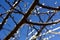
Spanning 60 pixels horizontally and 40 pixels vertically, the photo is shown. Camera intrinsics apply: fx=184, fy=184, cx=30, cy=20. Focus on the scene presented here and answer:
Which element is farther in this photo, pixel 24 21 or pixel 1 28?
pixel 1 28

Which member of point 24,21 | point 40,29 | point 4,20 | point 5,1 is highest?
point 5,1

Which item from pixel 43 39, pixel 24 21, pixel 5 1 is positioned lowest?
pixel 43 39

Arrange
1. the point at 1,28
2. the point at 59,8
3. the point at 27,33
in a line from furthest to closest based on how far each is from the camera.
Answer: the point at 27,33 < the point at 1,28 < the point at 59,8

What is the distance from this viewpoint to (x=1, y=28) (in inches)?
104

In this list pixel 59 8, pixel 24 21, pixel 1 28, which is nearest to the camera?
pixel 59 8

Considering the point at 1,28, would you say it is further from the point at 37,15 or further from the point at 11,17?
the point at 37,15

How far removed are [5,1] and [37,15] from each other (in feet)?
1.71

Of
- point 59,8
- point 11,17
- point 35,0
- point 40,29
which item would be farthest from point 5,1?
point 59,8

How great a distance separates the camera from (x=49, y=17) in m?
2.72

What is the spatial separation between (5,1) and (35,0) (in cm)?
94

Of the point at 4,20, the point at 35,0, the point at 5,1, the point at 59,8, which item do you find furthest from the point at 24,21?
the point at 5,1

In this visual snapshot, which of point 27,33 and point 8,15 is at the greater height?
point 8,15

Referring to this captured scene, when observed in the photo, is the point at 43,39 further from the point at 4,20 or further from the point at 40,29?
the point at 4,20

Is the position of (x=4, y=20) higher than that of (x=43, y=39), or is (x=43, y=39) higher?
(x=4, y=20)
